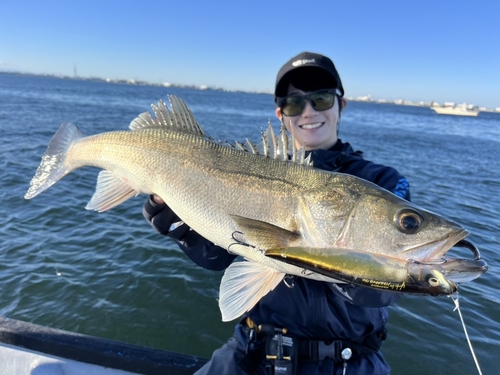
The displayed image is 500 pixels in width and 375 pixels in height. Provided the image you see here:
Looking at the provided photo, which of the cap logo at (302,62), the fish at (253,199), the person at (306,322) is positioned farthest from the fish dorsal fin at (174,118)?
the cap logo at (302,62)

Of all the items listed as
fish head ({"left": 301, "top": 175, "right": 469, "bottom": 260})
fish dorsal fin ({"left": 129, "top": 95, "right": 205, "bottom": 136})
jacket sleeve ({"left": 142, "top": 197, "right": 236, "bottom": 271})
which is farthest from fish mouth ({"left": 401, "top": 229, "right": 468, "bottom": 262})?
fish dorsal fin ({"left": 129, "top": 95, "right": 205, "bottom": 136})

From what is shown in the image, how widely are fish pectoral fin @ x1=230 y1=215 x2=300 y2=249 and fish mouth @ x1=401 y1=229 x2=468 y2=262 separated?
71 cm

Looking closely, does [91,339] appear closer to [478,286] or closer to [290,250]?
[290,250]

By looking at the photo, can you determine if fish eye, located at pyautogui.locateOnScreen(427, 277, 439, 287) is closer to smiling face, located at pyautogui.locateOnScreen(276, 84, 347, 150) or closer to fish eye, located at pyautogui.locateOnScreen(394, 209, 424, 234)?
fish eye, located at pyautogui.locateOnScreen(394, 209, 424, 234)

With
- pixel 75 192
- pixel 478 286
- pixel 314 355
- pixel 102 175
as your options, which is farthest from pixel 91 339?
pixel 75 192

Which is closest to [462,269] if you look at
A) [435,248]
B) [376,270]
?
[435,248]

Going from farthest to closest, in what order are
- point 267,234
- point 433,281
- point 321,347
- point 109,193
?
point 109,193
point 321,347
point 267,234
point 433,281

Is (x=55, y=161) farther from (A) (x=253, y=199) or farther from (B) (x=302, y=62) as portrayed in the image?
(B) (x=302, y=62)

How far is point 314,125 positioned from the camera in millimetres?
3842

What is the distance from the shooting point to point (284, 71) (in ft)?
12.8

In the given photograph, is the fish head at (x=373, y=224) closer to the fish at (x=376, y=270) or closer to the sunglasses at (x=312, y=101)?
the fish at (x=376, y=270)

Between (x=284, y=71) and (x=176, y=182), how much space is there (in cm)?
197

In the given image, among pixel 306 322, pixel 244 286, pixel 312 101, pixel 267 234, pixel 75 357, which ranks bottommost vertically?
pixel 75 357

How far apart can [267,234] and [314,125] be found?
6.53 ft
